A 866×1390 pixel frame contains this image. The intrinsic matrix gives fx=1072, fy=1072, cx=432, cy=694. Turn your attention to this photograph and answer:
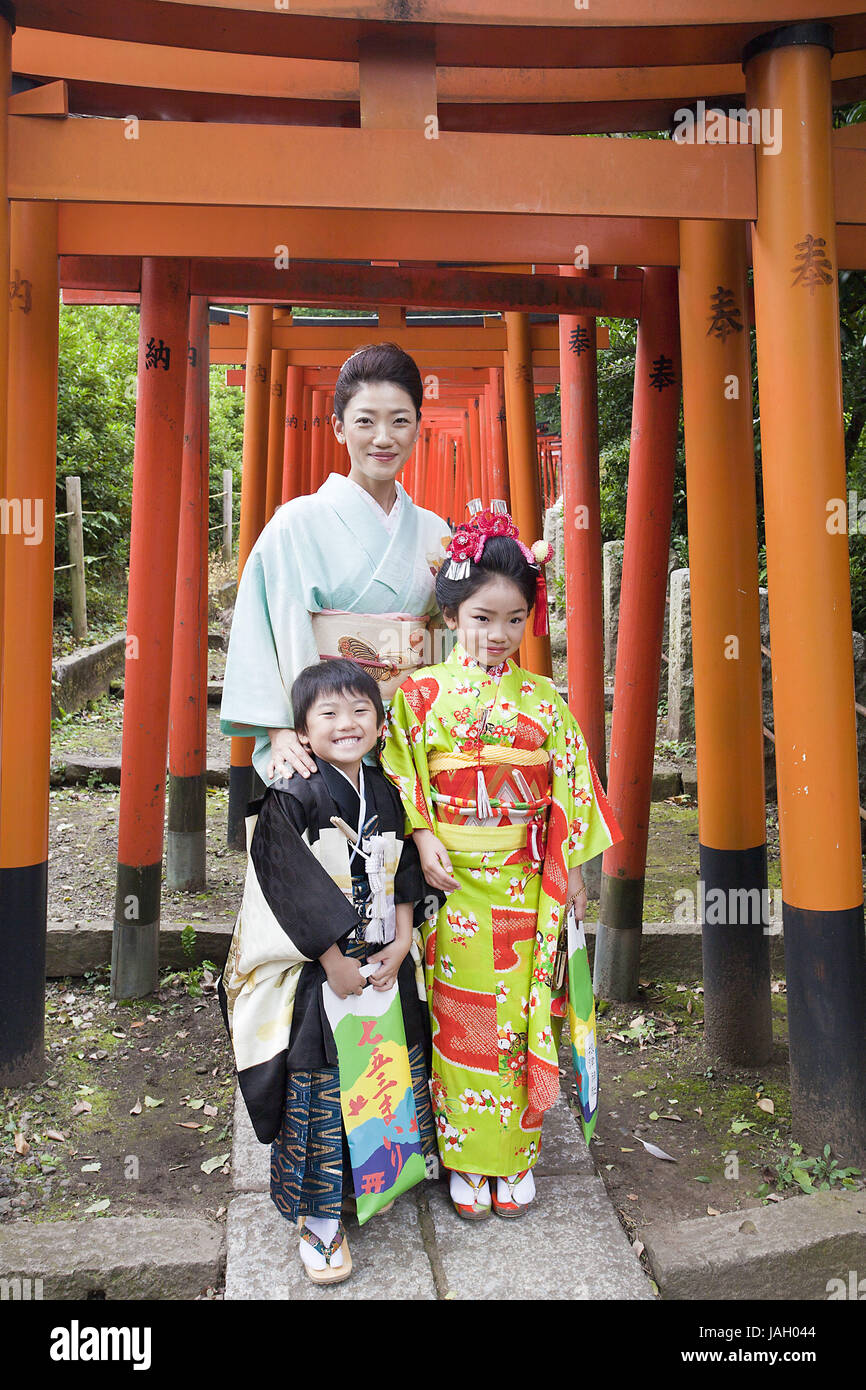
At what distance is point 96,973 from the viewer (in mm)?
4523

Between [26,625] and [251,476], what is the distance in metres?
3.06

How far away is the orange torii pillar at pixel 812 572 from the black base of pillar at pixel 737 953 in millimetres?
656

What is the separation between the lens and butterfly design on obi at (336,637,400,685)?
9.23 ft

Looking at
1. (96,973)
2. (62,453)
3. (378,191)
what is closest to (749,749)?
(378,191)

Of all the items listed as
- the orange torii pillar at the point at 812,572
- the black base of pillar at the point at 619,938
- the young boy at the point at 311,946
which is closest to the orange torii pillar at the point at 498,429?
the black base of pillar at the point at 619,938

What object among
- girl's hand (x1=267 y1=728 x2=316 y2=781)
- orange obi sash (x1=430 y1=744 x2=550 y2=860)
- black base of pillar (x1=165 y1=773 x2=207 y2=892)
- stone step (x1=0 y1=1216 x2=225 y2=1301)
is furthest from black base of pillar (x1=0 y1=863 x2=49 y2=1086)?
black base of pillar (x1=165 y1=773 x2=207 y2=892)

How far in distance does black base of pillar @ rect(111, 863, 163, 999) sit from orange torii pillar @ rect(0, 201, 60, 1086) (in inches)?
30.3

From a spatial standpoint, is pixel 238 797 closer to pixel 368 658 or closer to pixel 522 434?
pixel 522 434

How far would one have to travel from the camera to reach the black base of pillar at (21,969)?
136 inches

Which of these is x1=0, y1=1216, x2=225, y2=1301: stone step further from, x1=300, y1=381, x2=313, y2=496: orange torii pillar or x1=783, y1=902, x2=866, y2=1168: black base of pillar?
x1=300, y1=381, x2=313, y2=496: orange torii pillar

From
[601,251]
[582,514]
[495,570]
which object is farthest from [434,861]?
[582,514]

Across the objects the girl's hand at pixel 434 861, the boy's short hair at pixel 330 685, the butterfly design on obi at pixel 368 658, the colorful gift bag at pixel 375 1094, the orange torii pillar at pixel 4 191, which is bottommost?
the colorful gift bag at pixel 375 1094

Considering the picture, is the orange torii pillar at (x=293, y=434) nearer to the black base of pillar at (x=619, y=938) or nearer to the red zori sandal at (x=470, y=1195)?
the black base of pillar at (x=619, y=938)

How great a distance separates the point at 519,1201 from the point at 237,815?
374cm
